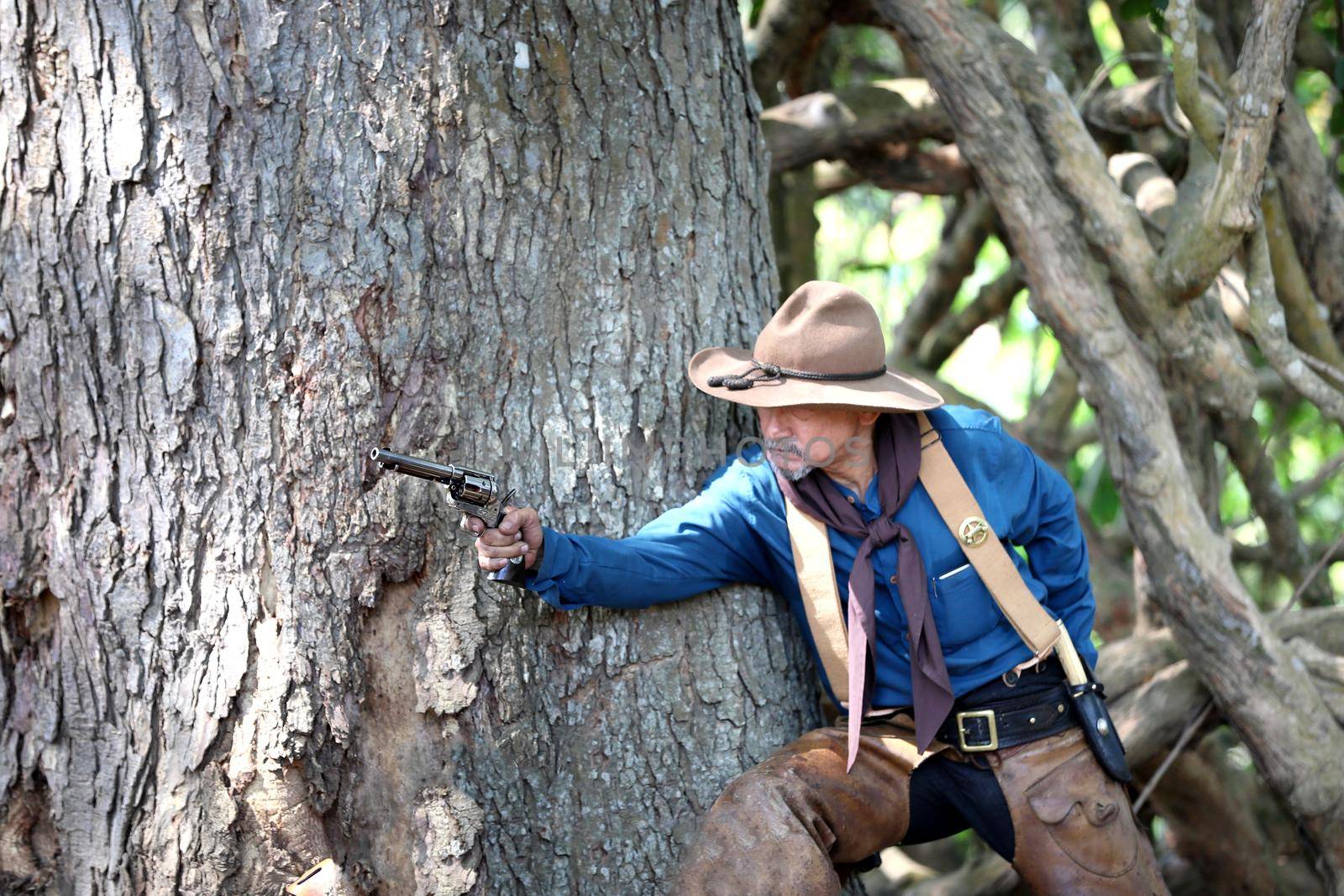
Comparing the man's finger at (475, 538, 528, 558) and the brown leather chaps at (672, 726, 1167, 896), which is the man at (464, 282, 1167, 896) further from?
the man's finger at (475, 538, 528, 558)

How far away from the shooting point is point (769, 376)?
2.64 metres

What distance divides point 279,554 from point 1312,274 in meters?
3.52

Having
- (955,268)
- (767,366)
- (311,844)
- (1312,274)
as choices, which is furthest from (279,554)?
(955,268)

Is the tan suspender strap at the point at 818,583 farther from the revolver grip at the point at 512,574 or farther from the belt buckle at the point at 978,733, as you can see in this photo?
the revolver grip at the point at 512,574

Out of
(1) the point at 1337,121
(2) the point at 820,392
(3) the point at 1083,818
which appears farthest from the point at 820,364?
(1) the point at 1337,121

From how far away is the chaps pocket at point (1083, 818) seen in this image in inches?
106

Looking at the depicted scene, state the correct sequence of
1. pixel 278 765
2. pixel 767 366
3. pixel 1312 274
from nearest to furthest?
pixel 278 765
pixel 767 366
pixel 1312 274

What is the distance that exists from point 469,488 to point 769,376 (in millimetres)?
700

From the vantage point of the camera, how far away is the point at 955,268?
587cm

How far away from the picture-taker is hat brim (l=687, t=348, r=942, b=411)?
2.55 m

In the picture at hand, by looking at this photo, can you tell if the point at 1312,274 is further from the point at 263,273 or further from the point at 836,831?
the point at 263,273

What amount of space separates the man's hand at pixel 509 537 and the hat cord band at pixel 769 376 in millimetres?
496

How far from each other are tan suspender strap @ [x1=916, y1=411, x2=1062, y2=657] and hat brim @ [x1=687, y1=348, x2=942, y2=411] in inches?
5.5

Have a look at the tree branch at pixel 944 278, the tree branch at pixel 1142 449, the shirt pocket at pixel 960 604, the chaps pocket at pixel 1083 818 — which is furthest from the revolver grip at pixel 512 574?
the tree branch at pixel 944 278
